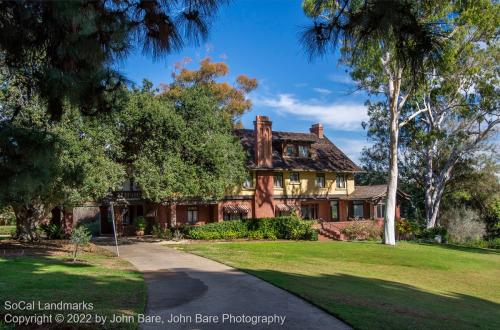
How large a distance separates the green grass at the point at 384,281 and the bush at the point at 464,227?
15.4 meters

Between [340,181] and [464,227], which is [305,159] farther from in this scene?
[464,227]

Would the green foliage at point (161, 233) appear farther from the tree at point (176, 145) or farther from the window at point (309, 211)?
the window at point (309, 211)

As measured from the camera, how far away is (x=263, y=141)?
40969 mm

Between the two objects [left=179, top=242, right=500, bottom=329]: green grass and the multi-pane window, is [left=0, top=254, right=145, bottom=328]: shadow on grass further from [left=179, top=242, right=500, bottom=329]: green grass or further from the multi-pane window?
the multi-pane window

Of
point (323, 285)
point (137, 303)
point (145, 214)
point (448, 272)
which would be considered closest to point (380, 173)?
point (145, 214)

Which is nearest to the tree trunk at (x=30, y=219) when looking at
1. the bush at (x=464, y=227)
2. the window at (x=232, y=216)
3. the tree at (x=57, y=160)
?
the tree at (x=57, y=160)

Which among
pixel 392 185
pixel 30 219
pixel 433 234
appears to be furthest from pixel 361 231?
pixel 30 219

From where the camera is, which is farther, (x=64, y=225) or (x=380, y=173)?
(x=380, y=173)

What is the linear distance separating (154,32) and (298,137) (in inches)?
1545

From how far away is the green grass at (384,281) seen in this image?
A: 33.8ft

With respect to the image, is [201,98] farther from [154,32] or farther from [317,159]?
[154,32]

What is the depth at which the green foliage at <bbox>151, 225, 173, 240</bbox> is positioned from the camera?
33.3 metres

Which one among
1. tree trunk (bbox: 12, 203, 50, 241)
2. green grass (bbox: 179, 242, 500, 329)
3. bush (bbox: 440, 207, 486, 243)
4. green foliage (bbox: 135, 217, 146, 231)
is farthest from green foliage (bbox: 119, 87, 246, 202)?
bush (bbox: 440, 207, 486, 243)

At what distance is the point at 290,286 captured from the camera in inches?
504
